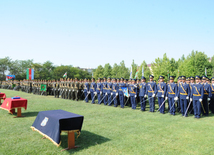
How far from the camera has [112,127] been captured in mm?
6461

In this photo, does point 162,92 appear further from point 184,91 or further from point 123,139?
point 123,139

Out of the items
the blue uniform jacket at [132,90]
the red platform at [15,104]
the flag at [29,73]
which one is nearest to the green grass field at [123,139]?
the red platform at [15,104]

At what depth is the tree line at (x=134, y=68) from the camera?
40906mm

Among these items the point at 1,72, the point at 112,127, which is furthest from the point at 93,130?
the point at 1,72

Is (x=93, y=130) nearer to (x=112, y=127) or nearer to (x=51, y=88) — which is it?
(x=112, y=127)

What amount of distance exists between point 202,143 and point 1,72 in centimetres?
7479

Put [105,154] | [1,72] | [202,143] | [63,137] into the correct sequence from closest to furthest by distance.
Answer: [105,154], [202,143], [63,137], [1,72]

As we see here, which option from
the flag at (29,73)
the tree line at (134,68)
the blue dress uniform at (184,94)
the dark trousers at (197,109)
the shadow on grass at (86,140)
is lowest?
the shadow on grass at (86,140)

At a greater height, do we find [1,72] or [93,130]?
[1,72]

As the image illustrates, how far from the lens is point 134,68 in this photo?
189 ft

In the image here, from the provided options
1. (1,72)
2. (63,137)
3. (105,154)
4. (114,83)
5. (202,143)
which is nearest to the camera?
(105,154)

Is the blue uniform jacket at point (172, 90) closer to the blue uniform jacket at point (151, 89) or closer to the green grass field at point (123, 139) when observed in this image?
the blue uniform jacket at point (151, 89)

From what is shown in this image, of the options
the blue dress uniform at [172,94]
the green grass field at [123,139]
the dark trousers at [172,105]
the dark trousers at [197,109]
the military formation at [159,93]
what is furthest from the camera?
the blue dress uniform at [172,94]

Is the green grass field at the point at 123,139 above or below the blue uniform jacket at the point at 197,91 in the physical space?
below
